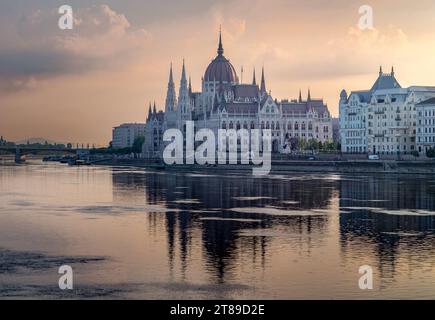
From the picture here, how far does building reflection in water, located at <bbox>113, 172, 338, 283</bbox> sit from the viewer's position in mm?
36906

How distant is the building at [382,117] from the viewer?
486 feet

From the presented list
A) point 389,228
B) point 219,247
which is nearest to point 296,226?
point 389,228

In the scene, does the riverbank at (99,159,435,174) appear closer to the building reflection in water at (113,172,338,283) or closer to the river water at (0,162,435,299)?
the building reflection in water at (113,172,338,283)

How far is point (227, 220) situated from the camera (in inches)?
2061

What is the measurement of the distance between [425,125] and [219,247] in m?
110

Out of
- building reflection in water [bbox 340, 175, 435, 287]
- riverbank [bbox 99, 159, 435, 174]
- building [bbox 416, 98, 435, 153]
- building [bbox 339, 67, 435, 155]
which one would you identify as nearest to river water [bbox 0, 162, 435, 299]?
building reflection in water [bbox 340, 175, 435, 287]

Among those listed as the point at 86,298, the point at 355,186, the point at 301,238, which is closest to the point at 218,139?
the point at 355,186

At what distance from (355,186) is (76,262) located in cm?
5838

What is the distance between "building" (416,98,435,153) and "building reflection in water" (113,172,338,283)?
190ft

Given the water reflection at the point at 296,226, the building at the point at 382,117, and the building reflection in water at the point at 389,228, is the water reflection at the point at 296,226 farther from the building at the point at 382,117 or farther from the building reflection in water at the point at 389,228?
the building at the point at 382,117

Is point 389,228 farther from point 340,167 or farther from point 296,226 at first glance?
point 340,167

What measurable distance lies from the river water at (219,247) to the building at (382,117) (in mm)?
79123

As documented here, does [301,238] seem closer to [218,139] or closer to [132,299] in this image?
→ [132,299]

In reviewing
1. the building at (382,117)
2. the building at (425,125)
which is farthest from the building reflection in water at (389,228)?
the building at (382,117)
